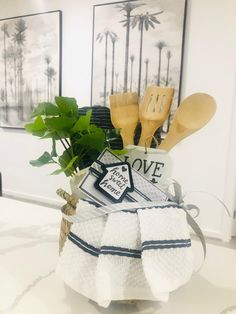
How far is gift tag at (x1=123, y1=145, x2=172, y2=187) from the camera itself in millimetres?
489

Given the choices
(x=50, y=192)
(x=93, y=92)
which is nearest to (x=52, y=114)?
(x=93, y=92)

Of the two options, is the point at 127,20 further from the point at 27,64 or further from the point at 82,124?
the point at 82,124

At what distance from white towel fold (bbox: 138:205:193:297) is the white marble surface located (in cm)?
11

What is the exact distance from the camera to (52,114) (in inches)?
18.4

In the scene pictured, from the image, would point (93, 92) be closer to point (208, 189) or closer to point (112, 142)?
point (208, 189)

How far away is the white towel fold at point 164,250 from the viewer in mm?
387

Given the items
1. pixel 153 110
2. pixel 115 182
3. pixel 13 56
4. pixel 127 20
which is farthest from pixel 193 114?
pixel 13 56

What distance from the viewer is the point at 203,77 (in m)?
2.16

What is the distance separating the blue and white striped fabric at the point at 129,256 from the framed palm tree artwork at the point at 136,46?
1.78m

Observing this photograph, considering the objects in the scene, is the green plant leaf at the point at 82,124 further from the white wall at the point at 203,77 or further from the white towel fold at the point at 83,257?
the white wall at the point at 203,77

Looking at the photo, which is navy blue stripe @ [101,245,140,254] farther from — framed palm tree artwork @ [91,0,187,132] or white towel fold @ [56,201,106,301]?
framed palm tree artwork @ [91,0,187,132]

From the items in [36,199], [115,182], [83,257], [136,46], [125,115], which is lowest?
[36,199]

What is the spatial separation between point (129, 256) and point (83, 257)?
0.23 feet

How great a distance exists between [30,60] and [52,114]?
8.63 ft
